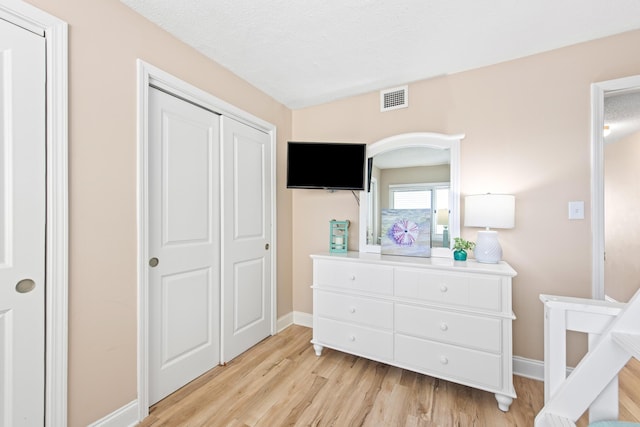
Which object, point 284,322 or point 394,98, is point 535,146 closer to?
point 394,98

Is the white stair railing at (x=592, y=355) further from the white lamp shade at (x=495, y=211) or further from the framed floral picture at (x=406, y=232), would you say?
the framed floral picture at (x=406, y=232)

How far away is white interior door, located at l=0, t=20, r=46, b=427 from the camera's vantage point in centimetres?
114

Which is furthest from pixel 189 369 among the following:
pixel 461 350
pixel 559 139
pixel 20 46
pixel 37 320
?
pixel 559 139

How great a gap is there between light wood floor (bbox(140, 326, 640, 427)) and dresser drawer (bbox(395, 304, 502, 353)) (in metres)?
0.37

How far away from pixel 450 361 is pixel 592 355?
3.81ft

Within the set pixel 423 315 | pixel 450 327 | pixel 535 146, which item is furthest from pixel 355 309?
pixel 535 146

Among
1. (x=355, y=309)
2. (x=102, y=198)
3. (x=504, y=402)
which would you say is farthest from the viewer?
(x=355, y=309)

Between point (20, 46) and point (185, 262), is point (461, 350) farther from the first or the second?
point (20, 46)

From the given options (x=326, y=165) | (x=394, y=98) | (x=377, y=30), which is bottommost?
(x=326, y=165)

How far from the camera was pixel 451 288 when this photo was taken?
1.80 metres

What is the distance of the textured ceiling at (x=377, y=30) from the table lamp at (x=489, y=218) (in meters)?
1.08

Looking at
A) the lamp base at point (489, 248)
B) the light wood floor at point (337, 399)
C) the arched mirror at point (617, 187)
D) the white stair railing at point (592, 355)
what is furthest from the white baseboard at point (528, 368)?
the white stair railing at point (592, 355)

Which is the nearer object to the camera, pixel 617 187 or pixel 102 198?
pixel 102 198

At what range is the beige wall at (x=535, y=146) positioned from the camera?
1854 mm
